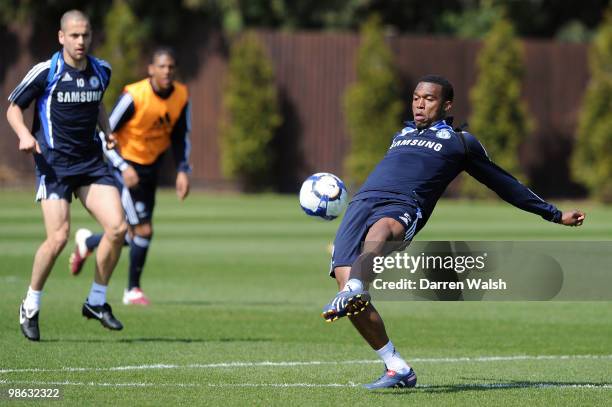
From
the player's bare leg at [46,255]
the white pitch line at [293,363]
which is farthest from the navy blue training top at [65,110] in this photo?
the white pitch line at [293,363]

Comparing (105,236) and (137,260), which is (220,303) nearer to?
(137,260)

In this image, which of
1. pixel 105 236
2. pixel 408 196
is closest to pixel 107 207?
pixel 105 236

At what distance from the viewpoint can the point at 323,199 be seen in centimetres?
889

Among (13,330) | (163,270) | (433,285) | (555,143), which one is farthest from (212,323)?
(555,143)

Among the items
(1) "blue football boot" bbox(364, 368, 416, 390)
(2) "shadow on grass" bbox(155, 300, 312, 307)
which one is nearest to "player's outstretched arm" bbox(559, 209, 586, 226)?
(1) "blue football boot" bbox(364, 368, 416, 390)

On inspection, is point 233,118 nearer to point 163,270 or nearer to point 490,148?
point 490,148

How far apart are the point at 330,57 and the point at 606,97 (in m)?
7.25

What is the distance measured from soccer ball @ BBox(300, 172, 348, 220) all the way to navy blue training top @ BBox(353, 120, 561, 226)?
0.31 meters

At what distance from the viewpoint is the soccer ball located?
8891 millimetres

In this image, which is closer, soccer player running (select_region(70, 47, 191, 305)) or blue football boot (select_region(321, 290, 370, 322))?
blue football boot (select_region(321, 290, 370, 322))

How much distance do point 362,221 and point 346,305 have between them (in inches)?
35.3

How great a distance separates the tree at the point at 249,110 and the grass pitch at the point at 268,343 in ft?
46.8

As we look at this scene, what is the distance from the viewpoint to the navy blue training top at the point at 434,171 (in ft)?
28.0

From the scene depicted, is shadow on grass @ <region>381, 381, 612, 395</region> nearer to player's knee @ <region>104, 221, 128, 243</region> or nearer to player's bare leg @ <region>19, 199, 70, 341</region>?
player's knee @ <region>104, 221, 128, 243</region>
